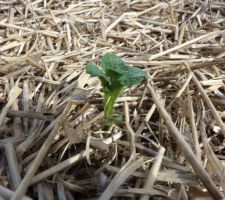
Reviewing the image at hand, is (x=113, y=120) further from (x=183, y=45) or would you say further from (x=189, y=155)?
(x=183, y=45)

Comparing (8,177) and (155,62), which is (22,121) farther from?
(155,62)

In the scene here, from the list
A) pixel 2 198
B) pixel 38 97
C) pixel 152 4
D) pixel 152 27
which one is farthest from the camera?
pixel 152 4

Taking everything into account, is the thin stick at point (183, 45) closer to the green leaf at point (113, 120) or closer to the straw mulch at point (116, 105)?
the straw mulch at point (116, 105)

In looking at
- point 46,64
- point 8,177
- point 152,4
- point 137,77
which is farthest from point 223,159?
point 152,4

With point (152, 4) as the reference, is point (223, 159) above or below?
below

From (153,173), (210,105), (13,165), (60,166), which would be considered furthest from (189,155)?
(13,165)

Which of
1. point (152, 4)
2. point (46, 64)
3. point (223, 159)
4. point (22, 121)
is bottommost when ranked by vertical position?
point (223, 159)

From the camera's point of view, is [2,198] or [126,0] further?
[126,0]
